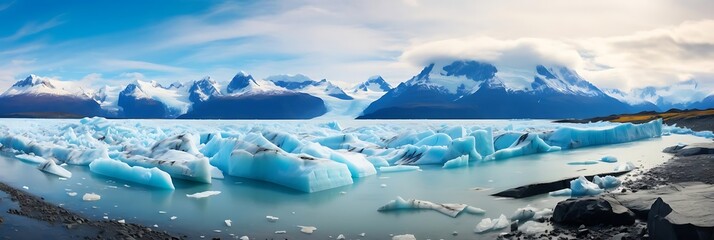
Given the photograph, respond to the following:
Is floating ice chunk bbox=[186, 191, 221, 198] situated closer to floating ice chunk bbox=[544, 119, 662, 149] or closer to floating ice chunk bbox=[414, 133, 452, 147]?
floating ice chunk bbox=[414, 133, 452, 147]

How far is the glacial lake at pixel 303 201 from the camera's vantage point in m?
7.13

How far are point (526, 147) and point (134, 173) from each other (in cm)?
1409

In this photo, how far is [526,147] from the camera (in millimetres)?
19766

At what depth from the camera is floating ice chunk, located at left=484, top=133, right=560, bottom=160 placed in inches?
743

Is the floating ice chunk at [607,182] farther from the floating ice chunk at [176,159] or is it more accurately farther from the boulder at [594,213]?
the floating ice chunk at [176,159]

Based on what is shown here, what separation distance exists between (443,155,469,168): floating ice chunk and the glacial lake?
1.05 metres

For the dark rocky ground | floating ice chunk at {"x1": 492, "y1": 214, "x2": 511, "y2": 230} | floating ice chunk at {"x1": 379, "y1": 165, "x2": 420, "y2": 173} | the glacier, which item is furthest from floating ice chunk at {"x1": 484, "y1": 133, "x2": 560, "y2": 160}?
the dark rocky ground

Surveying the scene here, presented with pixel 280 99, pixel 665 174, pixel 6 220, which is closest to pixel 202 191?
pixel 6 220

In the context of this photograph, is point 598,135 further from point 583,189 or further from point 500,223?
point 500,223

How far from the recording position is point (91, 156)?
15.7 m

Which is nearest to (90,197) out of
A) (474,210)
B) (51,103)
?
(474,210)

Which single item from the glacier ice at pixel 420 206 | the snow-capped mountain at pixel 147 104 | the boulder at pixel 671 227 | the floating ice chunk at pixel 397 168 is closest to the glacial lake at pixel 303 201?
the glacier ice at pixel 420 206

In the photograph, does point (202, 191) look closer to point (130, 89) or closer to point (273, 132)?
point (273, 132)

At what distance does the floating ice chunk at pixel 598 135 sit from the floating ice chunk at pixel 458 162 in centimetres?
806
